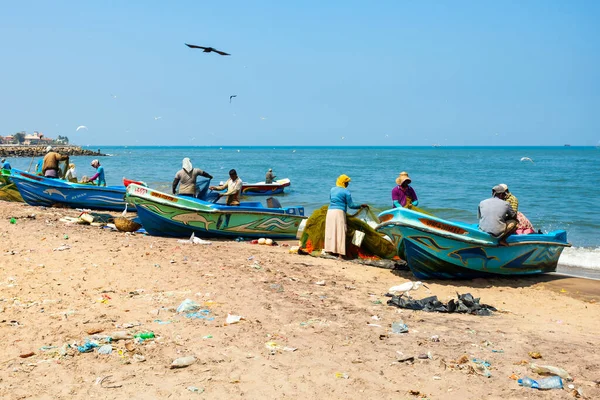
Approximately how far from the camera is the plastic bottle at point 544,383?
461 centimetres

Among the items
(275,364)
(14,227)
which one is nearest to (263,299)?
(275,364)

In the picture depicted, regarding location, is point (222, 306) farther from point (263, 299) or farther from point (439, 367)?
point (439, 367)

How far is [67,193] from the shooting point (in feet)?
53.3

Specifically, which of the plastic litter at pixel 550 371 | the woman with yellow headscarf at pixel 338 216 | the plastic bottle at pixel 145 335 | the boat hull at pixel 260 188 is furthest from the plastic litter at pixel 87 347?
the boat hull at pixel 260 188

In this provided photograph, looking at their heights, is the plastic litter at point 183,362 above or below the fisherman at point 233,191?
below

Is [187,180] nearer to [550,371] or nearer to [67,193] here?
[67,193]

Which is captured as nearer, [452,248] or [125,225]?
[452,248]

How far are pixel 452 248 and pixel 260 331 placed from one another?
400cm

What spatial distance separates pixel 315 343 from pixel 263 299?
153 cm

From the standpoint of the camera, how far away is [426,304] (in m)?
7.01

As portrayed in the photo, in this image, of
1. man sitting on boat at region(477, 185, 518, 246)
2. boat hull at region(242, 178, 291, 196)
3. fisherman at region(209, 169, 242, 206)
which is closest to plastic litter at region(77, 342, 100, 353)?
man sitting on boat at region(477, 185, 518, 246)

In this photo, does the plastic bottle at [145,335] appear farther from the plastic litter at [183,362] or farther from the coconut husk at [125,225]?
the coconut husk at [125,225]

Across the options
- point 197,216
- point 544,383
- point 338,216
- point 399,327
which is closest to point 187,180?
point 197,216

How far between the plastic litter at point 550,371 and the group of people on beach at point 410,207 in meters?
3.83
